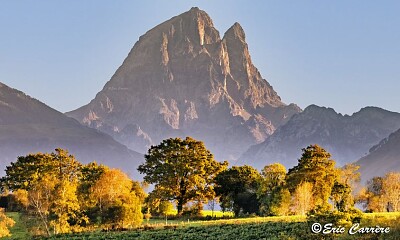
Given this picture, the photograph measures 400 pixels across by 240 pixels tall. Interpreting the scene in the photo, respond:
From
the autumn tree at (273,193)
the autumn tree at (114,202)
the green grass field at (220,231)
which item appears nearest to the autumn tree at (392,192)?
the autumn tree at (273,193)

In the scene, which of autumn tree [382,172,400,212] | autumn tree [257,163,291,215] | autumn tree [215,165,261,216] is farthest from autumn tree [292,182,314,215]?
autumn tree [382,172,400,212]

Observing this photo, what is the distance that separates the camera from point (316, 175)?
385ft

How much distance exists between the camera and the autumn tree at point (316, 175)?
116625mm

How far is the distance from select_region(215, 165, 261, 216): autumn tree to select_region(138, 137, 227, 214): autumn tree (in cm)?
334

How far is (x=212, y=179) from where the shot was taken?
130m

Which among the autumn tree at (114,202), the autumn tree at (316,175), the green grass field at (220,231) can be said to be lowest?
the green grass field at (220,231)

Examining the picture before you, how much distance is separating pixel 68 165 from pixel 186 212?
37492mm

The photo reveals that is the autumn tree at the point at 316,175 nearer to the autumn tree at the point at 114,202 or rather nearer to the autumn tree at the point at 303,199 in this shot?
the autumn tree at the point at 303,199

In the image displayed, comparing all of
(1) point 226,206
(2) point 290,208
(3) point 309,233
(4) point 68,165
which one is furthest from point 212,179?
(3) point 309,233

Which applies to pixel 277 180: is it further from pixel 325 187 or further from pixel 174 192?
pixel 174 192

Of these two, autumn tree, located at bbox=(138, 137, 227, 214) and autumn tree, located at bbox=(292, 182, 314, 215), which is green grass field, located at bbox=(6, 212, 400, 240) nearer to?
autumn tree, located at bbox=(292, 182, 314, 215)

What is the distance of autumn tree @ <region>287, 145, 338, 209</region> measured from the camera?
4592 inches

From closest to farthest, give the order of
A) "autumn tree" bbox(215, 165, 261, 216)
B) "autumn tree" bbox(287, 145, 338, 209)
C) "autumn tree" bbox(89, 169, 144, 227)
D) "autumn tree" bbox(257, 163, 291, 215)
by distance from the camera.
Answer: "autumn tree" bbox(89, 169, 144, 227) → "autumn tree" bbox(257, 163, 291, 215) → "autumn tree" bbox(287, 145, 338, 209) → "autumn tree" bbox(215, 165, 261, 216)

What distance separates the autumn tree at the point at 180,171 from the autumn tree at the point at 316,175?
21.2m
